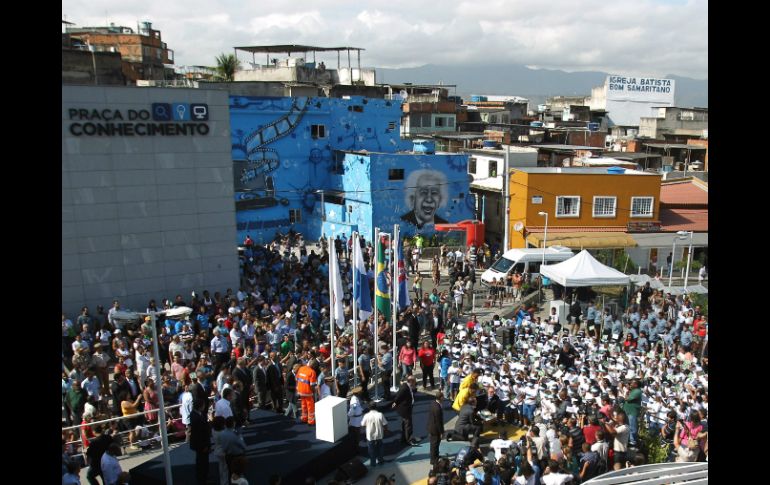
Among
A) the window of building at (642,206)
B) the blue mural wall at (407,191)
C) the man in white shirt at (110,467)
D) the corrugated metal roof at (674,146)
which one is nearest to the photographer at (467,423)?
the man in white shirt at (110,467)

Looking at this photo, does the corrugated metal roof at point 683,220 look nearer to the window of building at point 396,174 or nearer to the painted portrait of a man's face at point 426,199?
the painted portrait of a man's face at point 426,199

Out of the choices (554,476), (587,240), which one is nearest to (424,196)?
(587,240)

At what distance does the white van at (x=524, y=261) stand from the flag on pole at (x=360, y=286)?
10.6 metres

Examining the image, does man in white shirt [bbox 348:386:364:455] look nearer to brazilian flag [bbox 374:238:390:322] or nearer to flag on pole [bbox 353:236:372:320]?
flag on pole [bbox 353:236:372:320]

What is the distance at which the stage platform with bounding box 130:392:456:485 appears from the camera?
34.9 feet

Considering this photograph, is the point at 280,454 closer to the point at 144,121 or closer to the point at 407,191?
the point at 144,121

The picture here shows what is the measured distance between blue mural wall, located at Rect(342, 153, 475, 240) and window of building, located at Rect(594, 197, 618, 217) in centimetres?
765

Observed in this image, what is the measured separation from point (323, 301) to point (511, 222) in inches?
592

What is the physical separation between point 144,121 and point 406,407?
12.6 meters

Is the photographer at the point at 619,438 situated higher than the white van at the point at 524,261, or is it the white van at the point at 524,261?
the white van at the point at 524,261

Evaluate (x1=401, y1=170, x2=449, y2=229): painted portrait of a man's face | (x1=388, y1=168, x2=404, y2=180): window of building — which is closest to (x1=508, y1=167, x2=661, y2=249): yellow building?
(x1=401, y1=170, x2=449, y2=229): painted portrait of a man's face

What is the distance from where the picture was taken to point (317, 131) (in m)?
38.8

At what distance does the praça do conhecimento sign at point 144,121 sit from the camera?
61.6ft

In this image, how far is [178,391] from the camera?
42.5 ft
